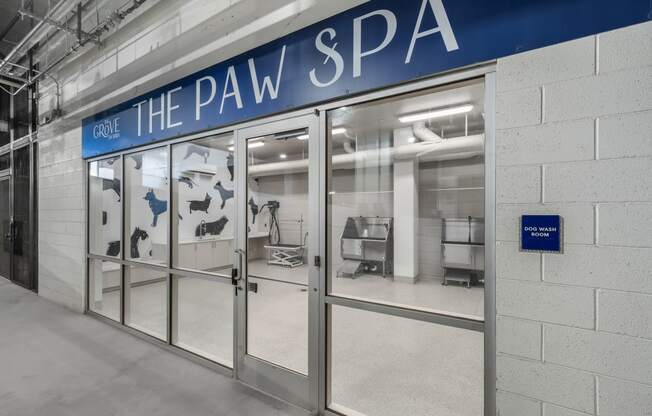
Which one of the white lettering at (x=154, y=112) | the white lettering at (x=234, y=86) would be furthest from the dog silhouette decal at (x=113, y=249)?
the white lettering at (x=234, y=86)

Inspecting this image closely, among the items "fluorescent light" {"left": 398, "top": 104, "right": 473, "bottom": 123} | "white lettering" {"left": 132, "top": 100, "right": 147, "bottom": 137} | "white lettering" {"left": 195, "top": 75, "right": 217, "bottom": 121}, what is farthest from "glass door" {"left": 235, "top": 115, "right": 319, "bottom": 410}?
"fluorescent light" {"left": 398, "top": 104, "right": 473, "bottom": 123}

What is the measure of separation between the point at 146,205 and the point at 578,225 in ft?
16.9

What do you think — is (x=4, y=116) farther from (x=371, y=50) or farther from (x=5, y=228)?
(x=371, y=50)

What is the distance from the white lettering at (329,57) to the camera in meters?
2.01

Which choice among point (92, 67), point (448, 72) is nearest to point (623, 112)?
point (448, 72)

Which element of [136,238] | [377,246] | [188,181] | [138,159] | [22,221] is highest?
[138,159]

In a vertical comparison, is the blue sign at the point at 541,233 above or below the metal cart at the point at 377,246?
above

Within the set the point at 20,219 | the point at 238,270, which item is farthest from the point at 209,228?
the point at 20,219

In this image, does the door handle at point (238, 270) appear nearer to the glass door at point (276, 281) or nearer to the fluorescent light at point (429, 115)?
the glass door at point (276, 281)

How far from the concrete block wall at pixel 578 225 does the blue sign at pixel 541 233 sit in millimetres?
34

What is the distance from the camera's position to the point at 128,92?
3434 millimetres

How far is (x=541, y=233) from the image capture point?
1.42 metres

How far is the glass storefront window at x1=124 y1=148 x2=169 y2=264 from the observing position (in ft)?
12.4

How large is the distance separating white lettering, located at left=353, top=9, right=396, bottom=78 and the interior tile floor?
1566mm
